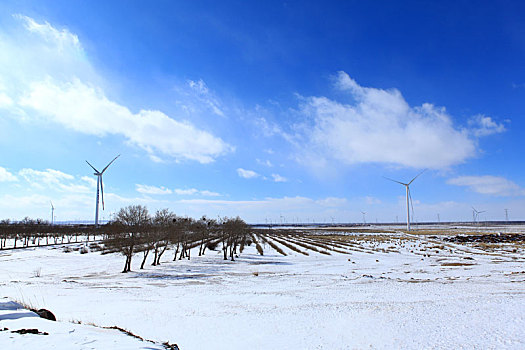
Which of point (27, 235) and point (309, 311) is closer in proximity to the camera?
point (309, 311)

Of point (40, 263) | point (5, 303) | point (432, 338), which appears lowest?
point (40, 263)

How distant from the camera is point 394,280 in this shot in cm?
3084

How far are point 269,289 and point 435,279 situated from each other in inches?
639

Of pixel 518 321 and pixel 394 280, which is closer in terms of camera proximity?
pixel 518 321

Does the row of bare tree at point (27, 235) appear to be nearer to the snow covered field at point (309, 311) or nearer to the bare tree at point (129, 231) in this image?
the bare tree at point (129, 231)

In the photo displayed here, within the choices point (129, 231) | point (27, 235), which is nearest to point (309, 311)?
point (129, 231)

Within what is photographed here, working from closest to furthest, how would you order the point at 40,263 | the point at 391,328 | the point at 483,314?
the point at 391,328
the point at 483,314
the point at 40,263

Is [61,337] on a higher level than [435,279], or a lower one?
higher

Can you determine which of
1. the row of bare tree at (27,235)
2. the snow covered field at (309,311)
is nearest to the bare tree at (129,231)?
the snow covered field at (309,311)

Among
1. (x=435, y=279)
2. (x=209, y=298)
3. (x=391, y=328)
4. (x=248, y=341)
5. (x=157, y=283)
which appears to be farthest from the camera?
(x=157, y=283)

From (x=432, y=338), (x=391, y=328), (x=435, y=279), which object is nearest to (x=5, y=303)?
(x=391, y=328)

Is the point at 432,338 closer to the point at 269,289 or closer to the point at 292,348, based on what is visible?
the point at 292,348

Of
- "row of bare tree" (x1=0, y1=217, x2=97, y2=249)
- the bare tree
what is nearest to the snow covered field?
the bare tree

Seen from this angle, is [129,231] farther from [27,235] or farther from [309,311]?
[27,235]
